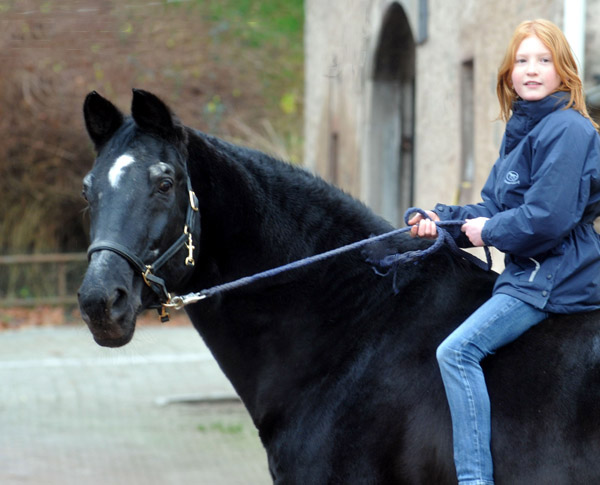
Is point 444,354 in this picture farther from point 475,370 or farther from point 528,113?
point 528,113

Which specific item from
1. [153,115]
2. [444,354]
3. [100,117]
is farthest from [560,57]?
[100,117]

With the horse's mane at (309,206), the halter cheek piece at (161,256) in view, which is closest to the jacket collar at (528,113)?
the horse's mane at (309,206)

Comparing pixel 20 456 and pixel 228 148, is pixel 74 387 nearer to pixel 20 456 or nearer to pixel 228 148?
pixel 20 456

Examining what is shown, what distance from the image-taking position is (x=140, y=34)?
16.4 metres

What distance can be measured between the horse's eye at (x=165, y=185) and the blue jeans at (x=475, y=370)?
1.06 meters

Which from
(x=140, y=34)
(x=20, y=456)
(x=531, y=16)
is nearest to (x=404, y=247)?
(x=531, y=16)

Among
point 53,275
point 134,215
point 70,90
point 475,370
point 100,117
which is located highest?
point 100,117

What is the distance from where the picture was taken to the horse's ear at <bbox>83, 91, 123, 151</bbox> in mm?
3127

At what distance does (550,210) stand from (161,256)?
129 centimetres

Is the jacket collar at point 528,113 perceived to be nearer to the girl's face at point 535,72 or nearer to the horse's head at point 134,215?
the girl's face at point 535,72

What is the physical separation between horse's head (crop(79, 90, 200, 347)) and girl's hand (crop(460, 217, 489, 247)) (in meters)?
0.96

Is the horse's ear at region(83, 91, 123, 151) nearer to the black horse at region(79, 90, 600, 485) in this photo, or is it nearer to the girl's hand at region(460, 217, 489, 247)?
the black horse at region(79, 90, 600, 485)

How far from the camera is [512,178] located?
Result: 2.99 metres

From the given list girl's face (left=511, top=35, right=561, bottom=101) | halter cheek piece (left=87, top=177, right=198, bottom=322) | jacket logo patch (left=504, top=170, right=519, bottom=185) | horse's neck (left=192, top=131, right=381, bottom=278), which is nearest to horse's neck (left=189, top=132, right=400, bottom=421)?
horse's neck (left=192, top=131, right=381, bottom=278)
